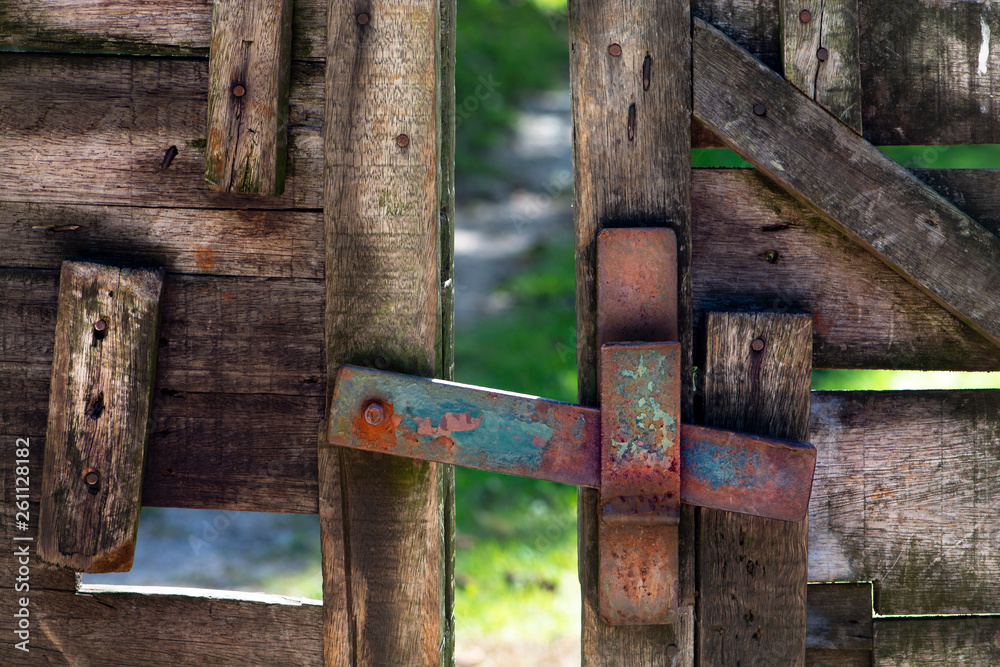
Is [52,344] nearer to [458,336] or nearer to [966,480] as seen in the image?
[966,480]

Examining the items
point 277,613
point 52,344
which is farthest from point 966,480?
point 52,344

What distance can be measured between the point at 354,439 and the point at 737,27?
90cm

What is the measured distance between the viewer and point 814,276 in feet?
4.45

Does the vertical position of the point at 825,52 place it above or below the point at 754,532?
above

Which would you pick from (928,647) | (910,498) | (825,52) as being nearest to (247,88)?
(825,52)

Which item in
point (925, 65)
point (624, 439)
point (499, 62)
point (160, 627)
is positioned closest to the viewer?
point (624, 439)

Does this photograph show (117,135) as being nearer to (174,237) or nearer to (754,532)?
(174,237)

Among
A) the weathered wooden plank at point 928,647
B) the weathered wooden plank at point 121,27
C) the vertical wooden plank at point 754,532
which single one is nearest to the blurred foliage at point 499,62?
the weathered wooden plank at point 121,27

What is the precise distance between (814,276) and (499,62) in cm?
845

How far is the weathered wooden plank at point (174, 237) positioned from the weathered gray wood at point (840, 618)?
3.38 feet

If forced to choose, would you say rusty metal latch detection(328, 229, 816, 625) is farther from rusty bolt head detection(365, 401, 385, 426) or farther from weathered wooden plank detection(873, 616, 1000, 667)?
weathered wooden plank detection(873, 616, 1000, 667)

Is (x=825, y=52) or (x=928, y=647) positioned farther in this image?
(x=928, y=647)

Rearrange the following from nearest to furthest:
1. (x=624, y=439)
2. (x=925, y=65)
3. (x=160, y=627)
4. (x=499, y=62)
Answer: (x=624, y=439) → (x=925, y=65) → (x=160, y=627) → (x=499, y=62)

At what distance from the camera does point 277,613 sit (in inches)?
56.2
